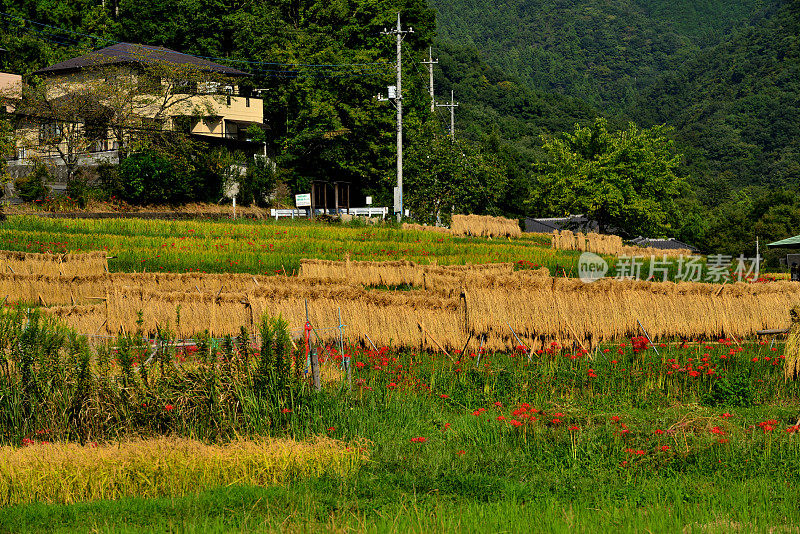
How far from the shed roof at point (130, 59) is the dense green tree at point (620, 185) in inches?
966

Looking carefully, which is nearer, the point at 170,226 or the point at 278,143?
the point at 170,226

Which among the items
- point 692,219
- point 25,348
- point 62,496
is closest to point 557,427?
point 62,496

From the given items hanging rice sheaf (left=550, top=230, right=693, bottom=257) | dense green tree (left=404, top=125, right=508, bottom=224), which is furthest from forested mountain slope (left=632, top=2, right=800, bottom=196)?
hanging rice sheaf (left=550, top=230, right=693, bottom=257)

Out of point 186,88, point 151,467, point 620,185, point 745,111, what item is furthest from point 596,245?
point 745,111

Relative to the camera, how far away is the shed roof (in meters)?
50.3

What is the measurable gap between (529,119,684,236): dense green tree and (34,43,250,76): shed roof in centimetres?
2453

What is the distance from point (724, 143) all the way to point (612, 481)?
95706 mm

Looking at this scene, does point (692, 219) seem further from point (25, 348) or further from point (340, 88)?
point (25, 348)

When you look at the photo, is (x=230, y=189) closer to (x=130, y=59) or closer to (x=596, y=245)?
(x=130, y=59)

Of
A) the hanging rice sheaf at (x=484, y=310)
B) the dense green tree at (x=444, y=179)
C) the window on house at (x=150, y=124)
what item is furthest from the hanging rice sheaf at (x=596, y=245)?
the window on house at (x=150, y=124)

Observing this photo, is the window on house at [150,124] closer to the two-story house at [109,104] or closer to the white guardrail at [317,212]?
the two-story house at [109,104]

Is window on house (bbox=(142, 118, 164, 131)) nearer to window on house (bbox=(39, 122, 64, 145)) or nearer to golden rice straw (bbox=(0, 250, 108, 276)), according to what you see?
window on house (bbox=(39, 122, 64, 145))

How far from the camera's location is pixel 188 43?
66250 millimetres

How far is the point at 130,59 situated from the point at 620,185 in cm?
3346
